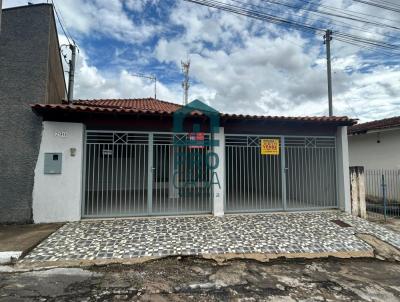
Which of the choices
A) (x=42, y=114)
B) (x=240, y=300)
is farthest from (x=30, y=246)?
(x=240, y=300)

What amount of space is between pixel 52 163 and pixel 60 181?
→ 0.50 meters

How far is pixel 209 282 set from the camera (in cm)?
361

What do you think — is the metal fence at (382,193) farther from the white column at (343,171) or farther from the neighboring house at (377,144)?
the white column at (343,171)

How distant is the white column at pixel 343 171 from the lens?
7.65 metres

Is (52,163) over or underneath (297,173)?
over

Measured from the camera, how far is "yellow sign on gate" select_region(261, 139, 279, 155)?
7617 millimetres

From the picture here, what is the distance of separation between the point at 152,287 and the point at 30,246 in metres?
2.77

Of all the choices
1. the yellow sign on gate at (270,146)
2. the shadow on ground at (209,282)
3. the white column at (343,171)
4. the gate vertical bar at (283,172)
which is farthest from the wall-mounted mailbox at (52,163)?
the white column at (343,171)

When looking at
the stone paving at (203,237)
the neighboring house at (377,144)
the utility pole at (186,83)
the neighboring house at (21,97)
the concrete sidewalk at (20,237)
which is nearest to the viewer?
the concrete sidewalk at (20,237)

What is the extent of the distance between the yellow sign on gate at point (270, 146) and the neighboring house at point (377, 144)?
5.26 meters

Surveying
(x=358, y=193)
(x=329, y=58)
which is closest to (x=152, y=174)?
(x=358, y=193)

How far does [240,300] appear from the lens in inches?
124

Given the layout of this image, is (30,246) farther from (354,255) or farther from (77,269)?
(354,255)

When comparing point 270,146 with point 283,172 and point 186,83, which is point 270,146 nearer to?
point 283,172
